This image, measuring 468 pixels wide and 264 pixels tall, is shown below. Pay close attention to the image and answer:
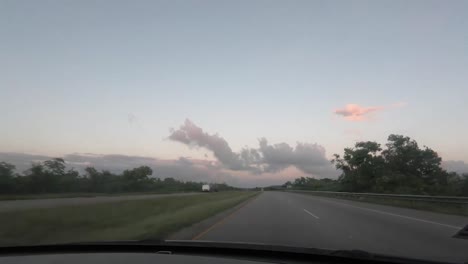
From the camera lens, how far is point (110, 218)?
893 inches

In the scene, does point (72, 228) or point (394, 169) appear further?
point (394, 169)

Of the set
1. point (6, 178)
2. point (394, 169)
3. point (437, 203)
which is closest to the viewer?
point (437, 203)

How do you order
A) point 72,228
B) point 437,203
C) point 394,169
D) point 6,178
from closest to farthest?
point 72,228 < point 437,203 < point 6,178 < point 394,169

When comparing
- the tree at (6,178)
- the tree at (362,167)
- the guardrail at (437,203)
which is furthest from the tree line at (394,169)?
the tree at (6,178)

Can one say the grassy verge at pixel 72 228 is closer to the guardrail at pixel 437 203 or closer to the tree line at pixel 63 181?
the guardrail at pixel 437 203

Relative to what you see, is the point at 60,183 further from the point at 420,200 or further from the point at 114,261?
the point at 114,261

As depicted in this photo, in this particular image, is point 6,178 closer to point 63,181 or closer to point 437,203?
point 63,181

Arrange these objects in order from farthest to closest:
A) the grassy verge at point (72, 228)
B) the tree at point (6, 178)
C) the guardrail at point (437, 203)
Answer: the tree at point (6, 178)
the guardrail at point (437, 203)
the grassy verge at point (72, 228)

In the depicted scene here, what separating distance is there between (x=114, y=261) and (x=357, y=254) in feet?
8.13

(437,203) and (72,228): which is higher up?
(437,203)

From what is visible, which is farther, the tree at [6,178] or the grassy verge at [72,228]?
the tree at [6,178]

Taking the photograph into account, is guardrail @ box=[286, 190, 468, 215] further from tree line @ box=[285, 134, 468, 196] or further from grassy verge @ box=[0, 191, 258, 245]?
tree line @ box=[285, 134, 468, 196]

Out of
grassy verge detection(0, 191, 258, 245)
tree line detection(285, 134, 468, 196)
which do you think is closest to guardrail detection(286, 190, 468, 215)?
grassy verge detection(0, 191, 258, 245)

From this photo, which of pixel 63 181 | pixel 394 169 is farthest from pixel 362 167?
pixel 63 181
